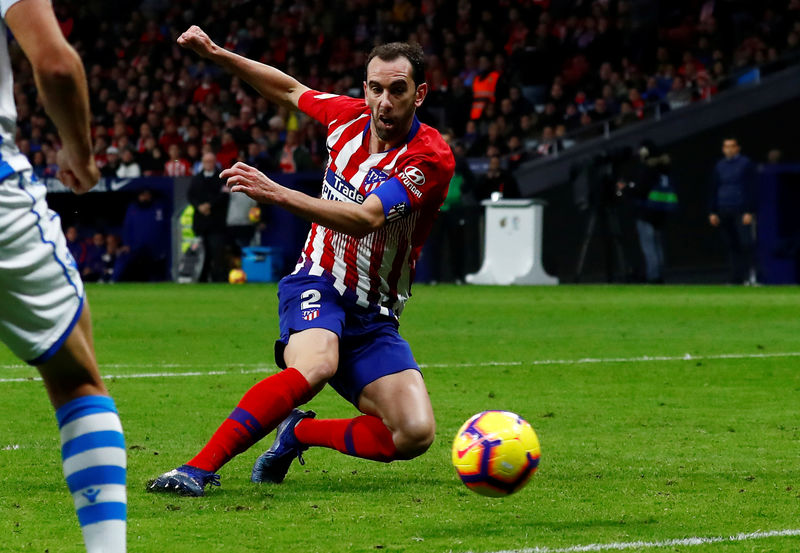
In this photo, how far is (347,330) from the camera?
5.77 meters

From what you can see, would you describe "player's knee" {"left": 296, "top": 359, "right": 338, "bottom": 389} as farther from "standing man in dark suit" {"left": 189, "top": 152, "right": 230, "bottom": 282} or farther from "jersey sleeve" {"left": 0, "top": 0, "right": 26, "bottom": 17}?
"standing man in dark suit" {"left": 189, "top": 152, "right": 230, "bottom": 282}

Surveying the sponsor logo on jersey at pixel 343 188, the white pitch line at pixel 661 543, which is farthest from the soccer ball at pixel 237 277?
the white pitch line at pixel 661 543

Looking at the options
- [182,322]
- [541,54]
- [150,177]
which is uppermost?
[541,54]

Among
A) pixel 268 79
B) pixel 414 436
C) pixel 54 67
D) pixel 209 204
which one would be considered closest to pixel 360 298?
pixel 414 436

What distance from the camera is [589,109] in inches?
926

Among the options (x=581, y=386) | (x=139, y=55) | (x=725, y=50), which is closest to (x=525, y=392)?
(x=581, y=386)

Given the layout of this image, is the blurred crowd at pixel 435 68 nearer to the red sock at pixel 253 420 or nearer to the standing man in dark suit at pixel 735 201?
the standing man in dark suit at pixel 735 201

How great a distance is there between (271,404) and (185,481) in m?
0.41

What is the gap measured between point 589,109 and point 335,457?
1782 centimetres

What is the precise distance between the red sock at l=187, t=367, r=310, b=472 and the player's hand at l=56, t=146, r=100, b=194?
1884 mm

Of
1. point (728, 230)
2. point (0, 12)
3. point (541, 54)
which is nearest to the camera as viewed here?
point (0, 12)

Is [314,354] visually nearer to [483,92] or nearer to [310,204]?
[310,204]

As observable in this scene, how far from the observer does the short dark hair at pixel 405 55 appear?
5766 mm

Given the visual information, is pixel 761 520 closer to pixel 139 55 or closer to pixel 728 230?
pixel 728 230
